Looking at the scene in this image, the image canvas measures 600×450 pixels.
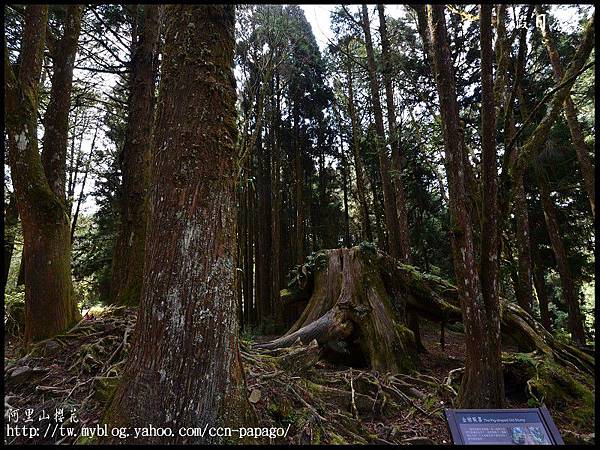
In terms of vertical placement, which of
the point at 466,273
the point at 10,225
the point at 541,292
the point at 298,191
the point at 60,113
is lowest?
the point at 541,292

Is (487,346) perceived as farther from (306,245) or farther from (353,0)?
(306,245)

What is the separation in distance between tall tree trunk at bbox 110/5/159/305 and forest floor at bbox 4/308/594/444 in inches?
27.5

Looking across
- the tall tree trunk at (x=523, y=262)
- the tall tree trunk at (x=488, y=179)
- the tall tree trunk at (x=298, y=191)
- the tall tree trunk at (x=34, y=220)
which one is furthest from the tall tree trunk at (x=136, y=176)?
the tall tree trunk at (x=298, y=191)

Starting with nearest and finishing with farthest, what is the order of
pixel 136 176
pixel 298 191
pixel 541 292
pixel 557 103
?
pixel 557 103
pixel 136 176
pixel 541 292
pixel 298 191

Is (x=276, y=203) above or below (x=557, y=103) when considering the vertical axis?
A: above

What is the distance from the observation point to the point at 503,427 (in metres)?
2.17

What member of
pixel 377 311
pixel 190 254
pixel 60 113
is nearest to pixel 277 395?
pixel 190 254

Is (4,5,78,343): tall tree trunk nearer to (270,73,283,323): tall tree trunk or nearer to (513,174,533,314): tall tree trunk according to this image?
(513,174,533,314): tall tree trunk

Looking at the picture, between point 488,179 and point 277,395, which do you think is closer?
point 277,395

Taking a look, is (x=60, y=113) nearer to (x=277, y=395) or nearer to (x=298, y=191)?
(x=277, y=395)

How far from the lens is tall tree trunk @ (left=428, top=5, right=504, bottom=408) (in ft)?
9.39

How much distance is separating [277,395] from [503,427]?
168cm

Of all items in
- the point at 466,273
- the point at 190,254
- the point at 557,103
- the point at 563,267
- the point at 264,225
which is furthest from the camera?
the point at 264,225

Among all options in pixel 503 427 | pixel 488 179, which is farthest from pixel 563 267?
pixel 503 427
